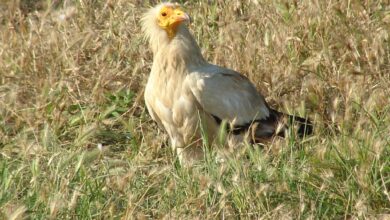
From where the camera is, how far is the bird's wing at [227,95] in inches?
259

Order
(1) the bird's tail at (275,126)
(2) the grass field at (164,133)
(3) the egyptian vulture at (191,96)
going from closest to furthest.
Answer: (2) the grass field at (164,133) → (1) the bird's tail at (275,126) → (3) the egyptian vulture at (191,96)

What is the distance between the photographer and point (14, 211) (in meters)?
4.52

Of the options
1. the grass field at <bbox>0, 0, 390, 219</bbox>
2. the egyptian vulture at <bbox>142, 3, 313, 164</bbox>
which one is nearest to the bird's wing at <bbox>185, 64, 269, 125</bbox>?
the egyptian vulture at <bbox>142, 3, 313, 164</bbox>

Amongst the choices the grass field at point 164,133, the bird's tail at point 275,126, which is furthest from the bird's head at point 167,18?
the bird's tail at point 275,126

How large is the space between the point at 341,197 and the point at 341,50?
2.51 meters

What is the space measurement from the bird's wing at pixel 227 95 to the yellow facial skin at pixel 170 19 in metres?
0.33

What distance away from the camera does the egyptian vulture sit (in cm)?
652

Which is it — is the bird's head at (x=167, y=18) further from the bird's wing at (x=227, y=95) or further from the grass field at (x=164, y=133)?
the grass field at (x=164, y=133)

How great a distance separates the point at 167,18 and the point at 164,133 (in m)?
0.76

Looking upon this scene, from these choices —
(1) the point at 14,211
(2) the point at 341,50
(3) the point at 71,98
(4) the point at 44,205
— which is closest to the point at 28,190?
(4) the point at 44,205

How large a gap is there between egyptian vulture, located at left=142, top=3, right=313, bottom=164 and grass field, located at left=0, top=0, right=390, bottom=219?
6.4 inches

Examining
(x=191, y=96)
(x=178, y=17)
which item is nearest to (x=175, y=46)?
(x=178, y=17)

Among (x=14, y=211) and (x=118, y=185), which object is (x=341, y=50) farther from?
(x=14, y=211)

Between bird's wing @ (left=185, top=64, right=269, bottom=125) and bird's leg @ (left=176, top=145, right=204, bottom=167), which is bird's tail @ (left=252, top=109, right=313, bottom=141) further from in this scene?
bird's leg @ (left=176, top=145, right=204, bottom=167)
